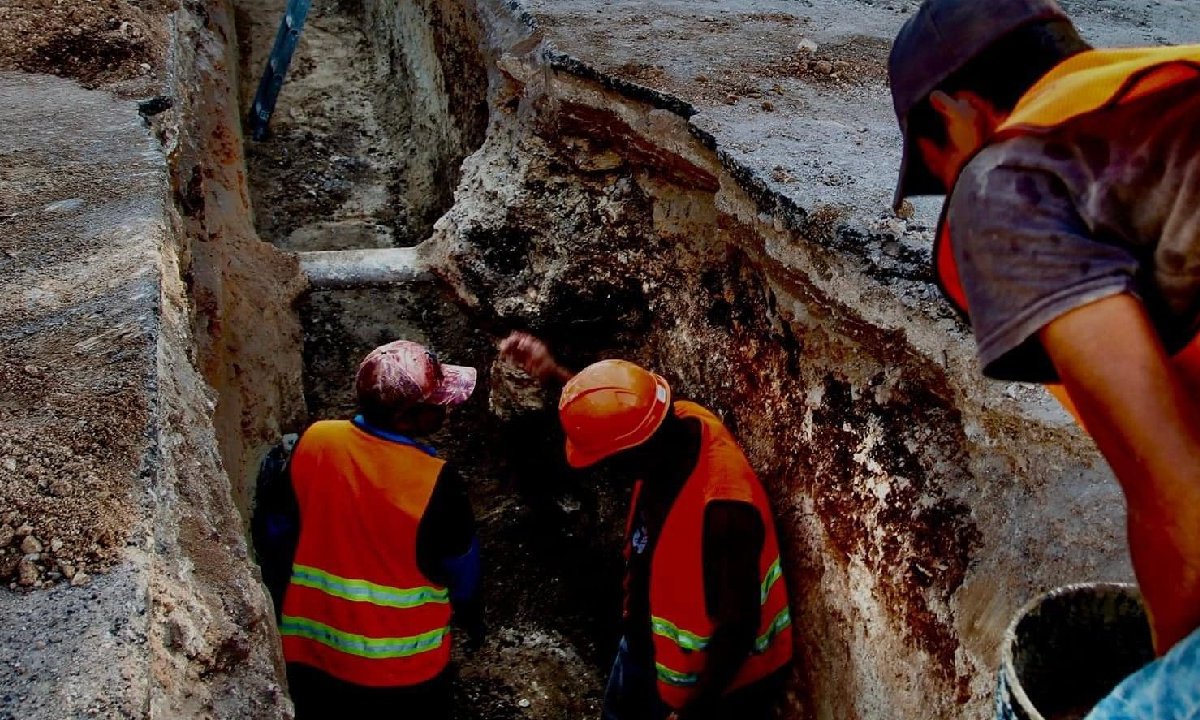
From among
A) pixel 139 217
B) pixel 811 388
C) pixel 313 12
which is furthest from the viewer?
pixel 313 12

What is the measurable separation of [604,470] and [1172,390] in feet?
9.31

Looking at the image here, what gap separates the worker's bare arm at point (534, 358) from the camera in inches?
141

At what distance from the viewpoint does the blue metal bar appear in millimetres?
6258

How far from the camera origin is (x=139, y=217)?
2.36 metres

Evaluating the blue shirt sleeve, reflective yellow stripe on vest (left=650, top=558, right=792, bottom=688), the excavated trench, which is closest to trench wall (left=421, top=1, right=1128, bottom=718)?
the excavated trench

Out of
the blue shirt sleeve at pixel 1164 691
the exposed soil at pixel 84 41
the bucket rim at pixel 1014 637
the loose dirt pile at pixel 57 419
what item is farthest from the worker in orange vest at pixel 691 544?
the exposed soil at pixel 84 41

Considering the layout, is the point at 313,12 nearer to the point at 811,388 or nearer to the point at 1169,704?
the point at 811,388

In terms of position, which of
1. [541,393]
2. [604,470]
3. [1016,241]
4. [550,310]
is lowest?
[604,470]

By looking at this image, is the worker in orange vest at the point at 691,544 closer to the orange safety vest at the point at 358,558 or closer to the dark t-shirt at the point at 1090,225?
the orange safety vest at the point at 358,558

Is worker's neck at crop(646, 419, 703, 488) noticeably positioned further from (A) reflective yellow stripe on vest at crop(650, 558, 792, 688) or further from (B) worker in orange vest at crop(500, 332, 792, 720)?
(A) reflective yellow stripe on vest at crop(650, 558, 792, 688)

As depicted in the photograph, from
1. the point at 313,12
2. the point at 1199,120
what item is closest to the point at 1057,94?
the point at 1199,120

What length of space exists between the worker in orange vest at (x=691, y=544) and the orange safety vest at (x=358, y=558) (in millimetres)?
486

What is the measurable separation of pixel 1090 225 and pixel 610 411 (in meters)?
1.58

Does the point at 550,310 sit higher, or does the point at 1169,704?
the point at 1169,704
